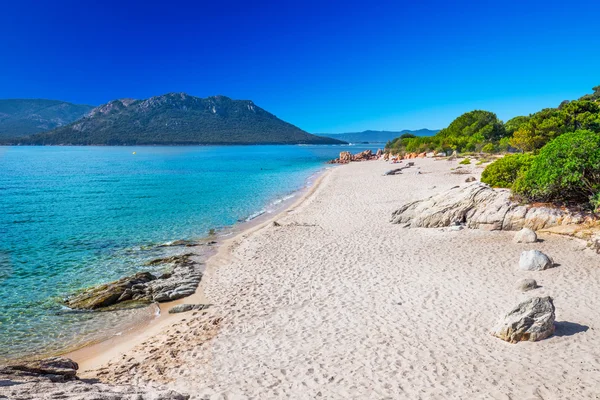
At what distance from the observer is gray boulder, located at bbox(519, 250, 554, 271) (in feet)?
43.0

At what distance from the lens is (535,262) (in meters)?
13.2

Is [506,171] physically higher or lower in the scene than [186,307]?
higher

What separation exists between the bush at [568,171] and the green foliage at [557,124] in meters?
25.2

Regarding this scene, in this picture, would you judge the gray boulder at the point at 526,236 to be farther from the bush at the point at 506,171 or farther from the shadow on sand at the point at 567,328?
the shadow on sand at the point at 567,328

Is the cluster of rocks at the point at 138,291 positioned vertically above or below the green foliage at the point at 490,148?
below

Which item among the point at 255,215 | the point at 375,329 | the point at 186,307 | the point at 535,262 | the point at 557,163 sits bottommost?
the point at 186,307

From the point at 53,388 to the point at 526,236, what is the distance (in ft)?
55.9

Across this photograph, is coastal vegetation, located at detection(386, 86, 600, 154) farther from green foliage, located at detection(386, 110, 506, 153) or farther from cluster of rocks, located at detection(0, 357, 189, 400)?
cluster of rocks, located at detection(0, 357, 189, 400)

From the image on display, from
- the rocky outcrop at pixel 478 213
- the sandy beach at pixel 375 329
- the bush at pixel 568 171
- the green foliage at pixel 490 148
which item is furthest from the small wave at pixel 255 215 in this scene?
the green foliage at pixel 490 148

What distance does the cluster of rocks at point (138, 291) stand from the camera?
13.6 m

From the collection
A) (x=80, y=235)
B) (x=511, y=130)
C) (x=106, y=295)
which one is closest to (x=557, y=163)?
(x=106, y=295)

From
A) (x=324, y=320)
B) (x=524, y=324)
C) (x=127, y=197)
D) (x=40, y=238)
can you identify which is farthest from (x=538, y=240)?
(x=127, y=197)

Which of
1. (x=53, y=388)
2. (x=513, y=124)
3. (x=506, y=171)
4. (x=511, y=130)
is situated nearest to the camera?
(x=53, y=388)

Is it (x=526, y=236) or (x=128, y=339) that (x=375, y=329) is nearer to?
(x=128, y=339)
